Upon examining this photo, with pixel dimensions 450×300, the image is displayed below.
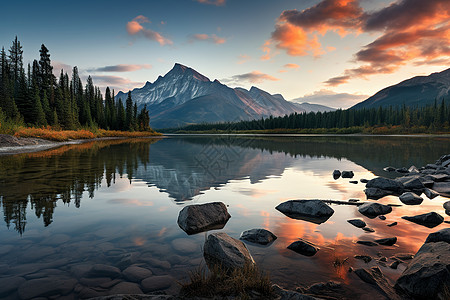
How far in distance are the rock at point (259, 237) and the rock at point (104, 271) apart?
3.25 meters

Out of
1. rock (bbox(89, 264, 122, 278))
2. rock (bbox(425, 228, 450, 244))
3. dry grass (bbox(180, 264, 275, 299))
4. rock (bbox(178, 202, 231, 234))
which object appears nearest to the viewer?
dry grass (bbox(180, 264, 275, 299))

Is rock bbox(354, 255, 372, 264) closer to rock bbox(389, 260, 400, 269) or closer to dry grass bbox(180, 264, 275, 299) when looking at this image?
rock bbox(389, 260, 400, 269)

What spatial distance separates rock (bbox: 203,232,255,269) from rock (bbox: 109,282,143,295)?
1.55 m

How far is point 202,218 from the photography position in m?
7.99

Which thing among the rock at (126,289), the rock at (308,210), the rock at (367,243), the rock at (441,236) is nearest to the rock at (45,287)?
the rock at (126,289)

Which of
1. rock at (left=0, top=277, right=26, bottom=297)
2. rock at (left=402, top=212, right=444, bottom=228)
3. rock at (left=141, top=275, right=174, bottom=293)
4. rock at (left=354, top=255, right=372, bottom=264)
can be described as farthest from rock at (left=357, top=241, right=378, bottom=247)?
rock at (left=0, top=277, right=26, bottom=297)

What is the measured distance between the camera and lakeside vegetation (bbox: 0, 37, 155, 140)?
52.2 meters

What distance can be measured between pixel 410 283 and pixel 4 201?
13.1m

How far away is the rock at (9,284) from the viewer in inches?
169

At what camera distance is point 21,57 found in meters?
95.6

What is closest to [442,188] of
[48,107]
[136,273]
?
[136,273]

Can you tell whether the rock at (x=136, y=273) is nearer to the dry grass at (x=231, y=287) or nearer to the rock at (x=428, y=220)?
the dry grass at (x=231, y=287)

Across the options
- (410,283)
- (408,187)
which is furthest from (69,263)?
(408,187)

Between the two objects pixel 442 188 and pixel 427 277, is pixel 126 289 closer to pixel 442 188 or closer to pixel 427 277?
Result: pixel 427 277
